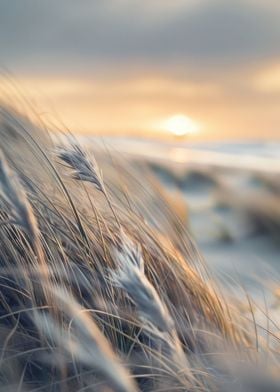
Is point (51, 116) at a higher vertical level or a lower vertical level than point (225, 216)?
higher

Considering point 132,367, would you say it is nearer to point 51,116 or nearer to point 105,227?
point 105,227

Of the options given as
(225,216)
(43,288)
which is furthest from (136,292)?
(225,216)

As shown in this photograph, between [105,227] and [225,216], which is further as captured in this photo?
[225,216]

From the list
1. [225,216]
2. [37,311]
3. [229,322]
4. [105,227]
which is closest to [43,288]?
[37,311]

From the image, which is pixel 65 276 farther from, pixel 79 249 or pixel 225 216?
pixel 225 216

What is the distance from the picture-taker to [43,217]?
904 millimetres

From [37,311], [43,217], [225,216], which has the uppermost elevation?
[43,217]

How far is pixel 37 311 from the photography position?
83 cm

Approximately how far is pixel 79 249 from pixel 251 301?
332mm

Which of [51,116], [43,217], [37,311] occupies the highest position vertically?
[51,116]

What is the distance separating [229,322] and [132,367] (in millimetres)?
194

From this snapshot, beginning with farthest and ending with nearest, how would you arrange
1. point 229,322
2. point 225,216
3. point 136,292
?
point 225,216, point 229,322, point 136,292

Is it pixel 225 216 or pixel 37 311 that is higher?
pixel 37 311

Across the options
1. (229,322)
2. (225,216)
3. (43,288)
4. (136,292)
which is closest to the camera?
(136,292)
